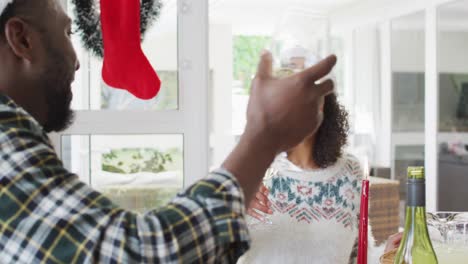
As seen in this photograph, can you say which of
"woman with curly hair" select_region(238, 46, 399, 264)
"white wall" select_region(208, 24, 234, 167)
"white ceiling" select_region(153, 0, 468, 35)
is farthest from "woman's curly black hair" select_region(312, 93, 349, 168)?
"white wall" select_region(208, 24, 234, 167)

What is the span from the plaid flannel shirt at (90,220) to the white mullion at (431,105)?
15.4ft

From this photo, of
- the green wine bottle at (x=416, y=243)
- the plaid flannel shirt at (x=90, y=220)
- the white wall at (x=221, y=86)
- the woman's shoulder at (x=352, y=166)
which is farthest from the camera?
the white wall at (x=221, y=86)

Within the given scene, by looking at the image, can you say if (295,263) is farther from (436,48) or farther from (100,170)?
(436,48)

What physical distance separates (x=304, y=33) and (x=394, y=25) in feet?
17.9

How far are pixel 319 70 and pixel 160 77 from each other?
1.44 meters

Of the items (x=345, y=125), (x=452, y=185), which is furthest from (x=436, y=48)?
(x=345, y=125)

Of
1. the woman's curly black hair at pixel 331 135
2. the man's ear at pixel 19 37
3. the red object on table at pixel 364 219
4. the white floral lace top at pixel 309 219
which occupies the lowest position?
the white floral lace top at pixel 309 219

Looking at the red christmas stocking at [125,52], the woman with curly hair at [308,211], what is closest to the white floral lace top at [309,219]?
the woman with curly hair at [308,211]

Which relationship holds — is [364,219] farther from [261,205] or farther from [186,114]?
[186,114]

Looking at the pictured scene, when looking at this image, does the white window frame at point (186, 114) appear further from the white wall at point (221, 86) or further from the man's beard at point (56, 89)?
the white wall at point (221, 86)

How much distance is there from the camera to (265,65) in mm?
490

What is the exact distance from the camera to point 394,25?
18.8ft

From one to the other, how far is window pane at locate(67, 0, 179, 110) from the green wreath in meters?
0.04

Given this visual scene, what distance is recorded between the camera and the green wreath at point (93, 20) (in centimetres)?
172
